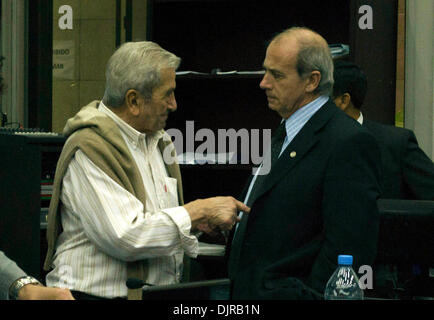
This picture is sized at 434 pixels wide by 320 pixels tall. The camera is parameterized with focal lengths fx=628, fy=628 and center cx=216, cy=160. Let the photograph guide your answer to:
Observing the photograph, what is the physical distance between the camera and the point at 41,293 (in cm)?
158

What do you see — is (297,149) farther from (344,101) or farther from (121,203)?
(344,101)

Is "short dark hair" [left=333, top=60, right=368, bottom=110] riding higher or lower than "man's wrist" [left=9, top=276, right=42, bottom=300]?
higher

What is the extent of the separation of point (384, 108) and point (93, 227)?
1.95 meters

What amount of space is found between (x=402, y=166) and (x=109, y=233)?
1.46m

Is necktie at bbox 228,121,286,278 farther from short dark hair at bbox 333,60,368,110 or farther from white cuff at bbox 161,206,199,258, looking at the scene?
short dark hair at bbox 333,60,368,110

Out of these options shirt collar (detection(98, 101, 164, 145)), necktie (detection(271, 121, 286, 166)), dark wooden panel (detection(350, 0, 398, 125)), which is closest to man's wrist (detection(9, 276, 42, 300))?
shirt collar (detection(98, 101, 164, 145))

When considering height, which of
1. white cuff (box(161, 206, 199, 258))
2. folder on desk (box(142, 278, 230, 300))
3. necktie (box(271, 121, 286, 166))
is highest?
necktie (box(271, 121, 286, 166))

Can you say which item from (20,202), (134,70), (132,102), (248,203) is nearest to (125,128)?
(132,102)

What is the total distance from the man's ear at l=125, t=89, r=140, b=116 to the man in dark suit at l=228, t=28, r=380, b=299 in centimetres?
43

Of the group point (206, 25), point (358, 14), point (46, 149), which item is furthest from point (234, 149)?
point (46, 149)

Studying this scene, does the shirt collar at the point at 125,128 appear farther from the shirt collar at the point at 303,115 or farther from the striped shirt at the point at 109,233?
the shirt collar at the point at 303,115

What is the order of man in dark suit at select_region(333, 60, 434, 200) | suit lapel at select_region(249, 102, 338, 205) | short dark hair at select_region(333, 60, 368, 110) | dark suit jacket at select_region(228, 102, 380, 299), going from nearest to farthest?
dark suit jacket at select_region(228, 102, 380, 299)
suit lapel at select_region(249, 102, 338, 205)
man in dark suit at select_region(333, 60, 434, 200)
short dark hair at select_region(333, 60, 368, 110)

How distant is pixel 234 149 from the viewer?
379cm

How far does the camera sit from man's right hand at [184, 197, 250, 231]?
1963mm
